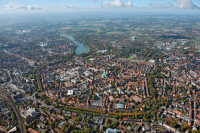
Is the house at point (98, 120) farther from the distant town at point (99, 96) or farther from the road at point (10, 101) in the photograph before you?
the road at point (10, 101)

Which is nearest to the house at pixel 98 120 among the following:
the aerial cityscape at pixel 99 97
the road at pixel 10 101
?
the aerial cityscape at pixel 99 97

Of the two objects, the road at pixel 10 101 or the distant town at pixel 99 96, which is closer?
the distant town at pixel 99 96

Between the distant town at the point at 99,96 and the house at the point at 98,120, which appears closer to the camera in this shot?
the distant town at the point at 99,96

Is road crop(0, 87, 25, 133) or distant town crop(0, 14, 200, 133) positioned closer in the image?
distant town crop(0, 14, 200, 133)

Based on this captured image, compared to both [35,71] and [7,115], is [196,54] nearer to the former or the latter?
[35,71]

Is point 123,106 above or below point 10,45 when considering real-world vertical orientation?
below

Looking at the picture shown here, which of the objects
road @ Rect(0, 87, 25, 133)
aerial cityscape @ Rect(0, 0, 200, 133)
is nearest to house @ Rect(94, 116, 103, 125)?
aerial cityscape @ Rect(0, 0, 200, 133)

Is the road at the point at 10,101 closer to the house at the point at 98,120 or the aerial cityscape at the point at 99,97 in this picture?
the aerial cityscape at the point at 99,97

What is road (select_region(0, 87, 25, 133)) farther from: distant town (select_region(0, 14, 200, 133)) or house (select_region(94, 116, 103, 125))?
house (select_region(94, 116, 103, 125))

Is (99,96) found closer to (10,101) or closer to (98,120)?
(98,120)

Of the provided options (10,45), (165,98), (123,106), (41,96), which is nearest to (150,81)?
(165,98)

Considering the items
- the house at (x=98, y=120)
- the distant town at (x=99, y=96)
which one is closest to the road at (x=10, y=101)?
the distant town at (x=99, y=96)
